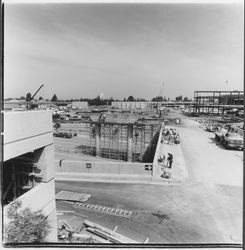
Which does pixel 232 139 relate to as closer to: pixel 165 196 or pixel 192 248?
pixel 165 196

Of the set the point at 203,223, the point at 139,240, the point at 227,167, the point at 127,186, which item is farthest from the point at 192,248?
the point at 227,167

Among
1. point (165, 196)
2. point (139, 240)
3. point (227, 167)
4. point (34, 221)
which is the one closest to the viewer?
point (34, 221)

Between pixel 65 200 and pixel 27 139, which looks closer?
pixel 27 139

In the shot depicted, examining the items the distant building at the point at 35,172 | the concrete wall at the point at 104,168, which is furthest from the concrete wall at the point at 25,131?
the concrete wall at the point at 104,168

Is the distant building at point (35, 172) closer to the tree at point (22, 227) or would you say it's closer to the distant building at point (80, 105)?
the tree at point (22, 227)

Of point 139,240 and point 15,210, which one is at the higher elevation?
point 15,210

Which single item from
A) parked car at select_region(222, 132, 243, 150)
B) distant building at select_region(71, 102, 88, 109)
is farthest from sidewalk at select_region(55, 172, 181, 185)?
distant building at select_region(71, 102, 88, 109)

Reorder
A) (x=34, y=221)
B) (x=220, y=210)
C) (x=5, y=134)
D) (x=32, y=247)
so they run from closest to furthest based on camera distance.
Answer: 1. (x=5, y=134)
2. (x=32, y=247)
3. (x=34, y=221)
4. (x=220, y=210)

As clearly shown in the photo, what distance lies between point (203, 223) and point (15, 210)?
691 centimetres

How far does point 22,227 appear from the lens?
212 inches

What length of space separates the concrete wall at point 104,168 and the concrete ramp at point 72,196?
2462mm

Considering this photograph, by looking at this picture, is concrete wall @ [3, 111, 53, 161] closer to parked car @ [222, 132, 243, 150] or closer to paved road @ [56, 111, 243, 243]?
paved road @ [56, 111, 243, 243]

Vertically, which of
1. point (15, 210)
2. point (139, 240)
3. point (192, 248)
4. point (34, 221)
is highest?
point (15, 210)

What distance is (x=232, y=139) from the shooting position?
1947cm
